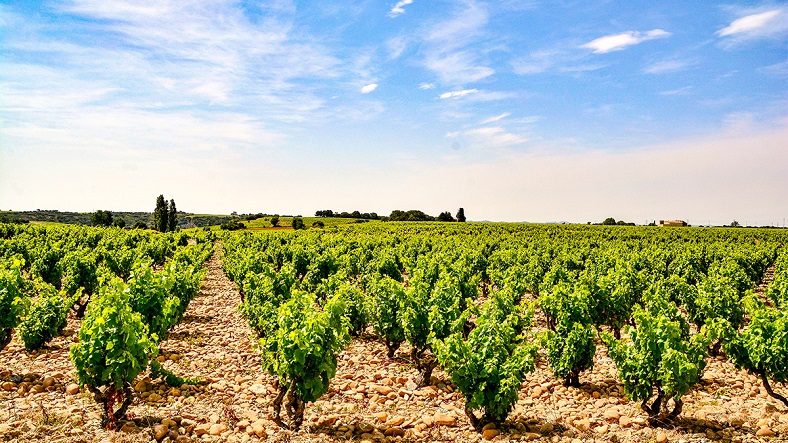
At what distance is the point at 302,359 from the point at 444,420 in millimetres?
3075

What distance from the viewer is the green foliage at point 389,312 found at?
41.6 feet

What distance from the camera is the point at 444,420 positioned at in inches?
363

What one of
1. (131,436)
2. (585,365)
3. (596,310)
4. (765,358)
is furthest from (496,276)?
(131,436)

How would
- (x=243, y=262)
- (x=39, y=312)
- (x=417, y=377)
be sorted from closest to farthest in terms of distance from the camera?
1. (x=417, y=377)
2. (x=39, y=312)
3. (x=243, y=262)

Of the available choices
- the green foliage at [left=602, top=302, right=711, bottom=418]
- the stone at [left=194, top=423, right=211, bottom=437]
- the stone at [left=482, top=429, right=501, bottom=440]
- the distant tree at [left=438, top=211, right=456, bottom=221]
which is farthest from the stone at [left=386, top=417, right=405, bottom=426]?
the distant tree at [left=438, top=211, right=456, bottom=221]

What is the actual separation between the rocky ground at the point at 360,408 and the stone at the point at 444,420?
2cm

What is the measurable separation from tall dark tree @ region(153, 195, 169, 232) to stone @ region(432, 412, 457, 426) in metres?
103

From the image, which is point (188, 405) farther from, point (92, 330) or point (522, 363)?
point (522, 363)

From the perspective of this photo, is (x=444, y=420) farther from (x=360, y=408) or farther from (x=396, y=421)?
(x=360, y=408)

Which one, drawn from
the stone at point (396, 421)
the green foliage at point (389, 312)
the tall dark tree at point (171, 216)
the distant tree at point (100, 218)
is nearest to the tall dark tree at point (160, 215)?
the tall dark tree at point (171, 216)

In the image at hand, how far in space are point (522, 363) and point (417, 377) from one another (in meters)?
3.45

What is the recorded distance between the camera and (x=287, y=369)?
331 inches

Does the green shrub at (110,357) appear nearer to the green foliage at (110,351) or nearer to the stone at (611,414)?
the green foliage at (110,351)

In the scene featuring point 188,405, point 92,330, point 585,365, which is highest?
point 92,330
